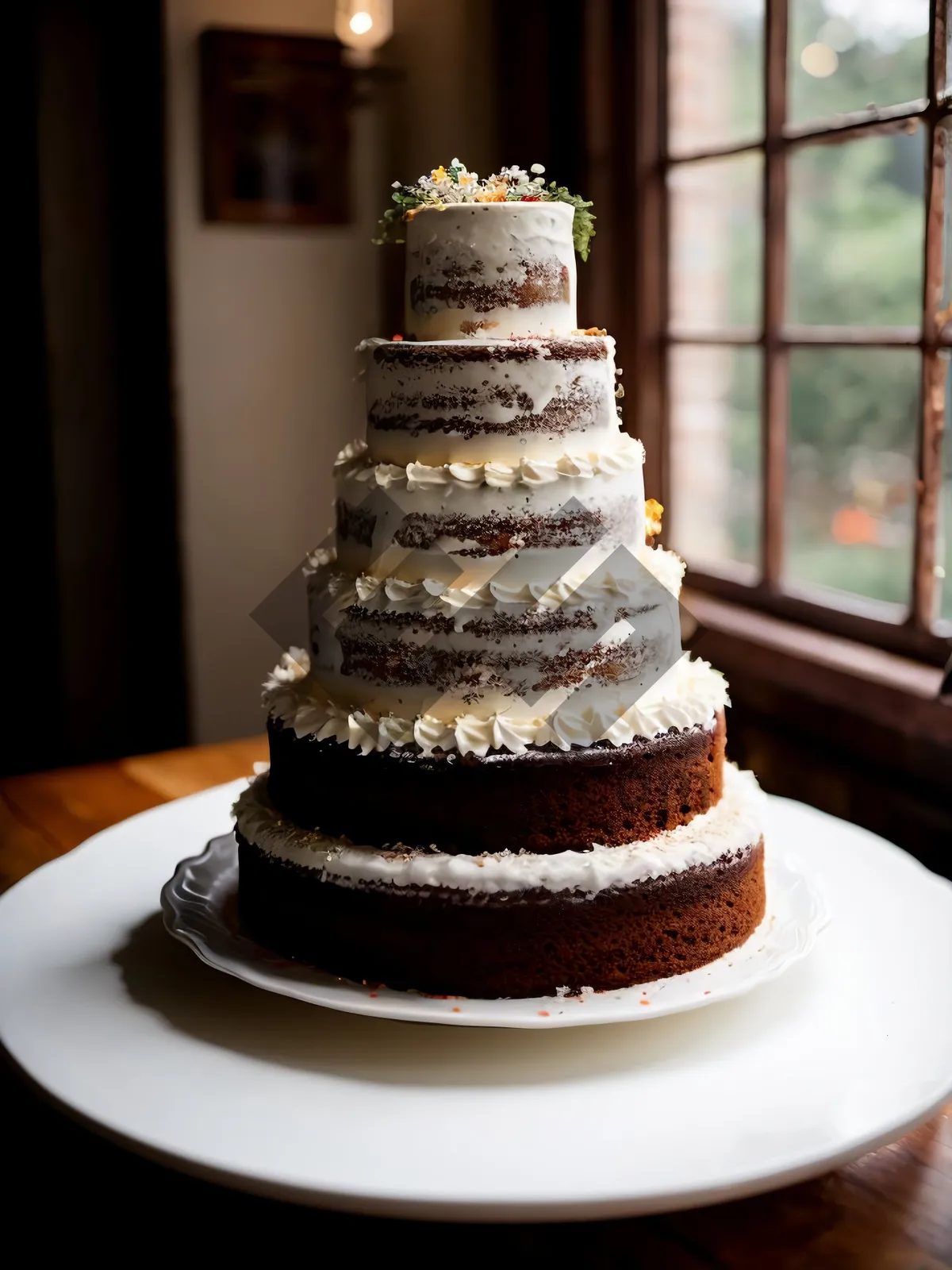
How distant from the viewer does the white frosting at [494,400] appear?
1.64 m

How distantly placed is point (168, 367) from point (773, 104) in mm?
1748

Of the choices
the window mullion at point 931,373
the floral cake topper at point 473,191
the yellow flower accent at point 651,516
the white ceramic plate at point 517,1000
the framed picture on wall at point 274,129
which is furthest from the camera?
the framed picture on wall at point 274,129

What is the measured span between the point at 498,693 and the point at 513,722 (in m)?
0.04

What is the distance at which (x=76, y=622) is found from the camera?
3816mm

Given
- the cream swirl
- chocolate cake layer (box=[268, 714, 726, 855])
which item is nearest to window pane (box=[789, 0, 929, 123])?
the cream swirl

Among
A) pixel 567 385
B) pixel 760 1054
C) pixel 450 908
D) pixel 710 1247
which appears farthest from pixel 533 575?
pixel 710 1247

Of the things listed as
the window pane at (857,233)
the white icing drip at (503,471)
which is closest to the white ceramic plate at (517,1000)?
the white icing drip at (503,471)

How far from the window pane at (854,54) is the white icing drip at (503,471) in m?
1.32

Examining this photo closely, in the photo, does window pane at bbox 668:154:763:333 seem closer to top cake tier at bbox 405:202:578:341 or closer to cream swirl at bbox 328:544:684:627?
top cake tier at bbox 405:202:578:341

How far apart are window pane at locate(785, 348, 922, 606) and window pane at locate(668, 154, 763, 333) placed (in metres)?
0.25

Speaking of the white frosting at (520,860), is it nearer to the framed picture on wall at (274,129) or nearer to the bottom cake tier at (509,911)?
the bottom cake tier at (509,911)

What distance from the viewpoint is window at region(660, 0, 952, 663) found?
8.40ft

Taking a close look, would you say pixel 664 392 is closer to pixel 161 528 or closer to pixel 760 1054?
pixel 161 528

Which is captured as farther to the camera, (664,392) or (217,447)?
(217,447)
